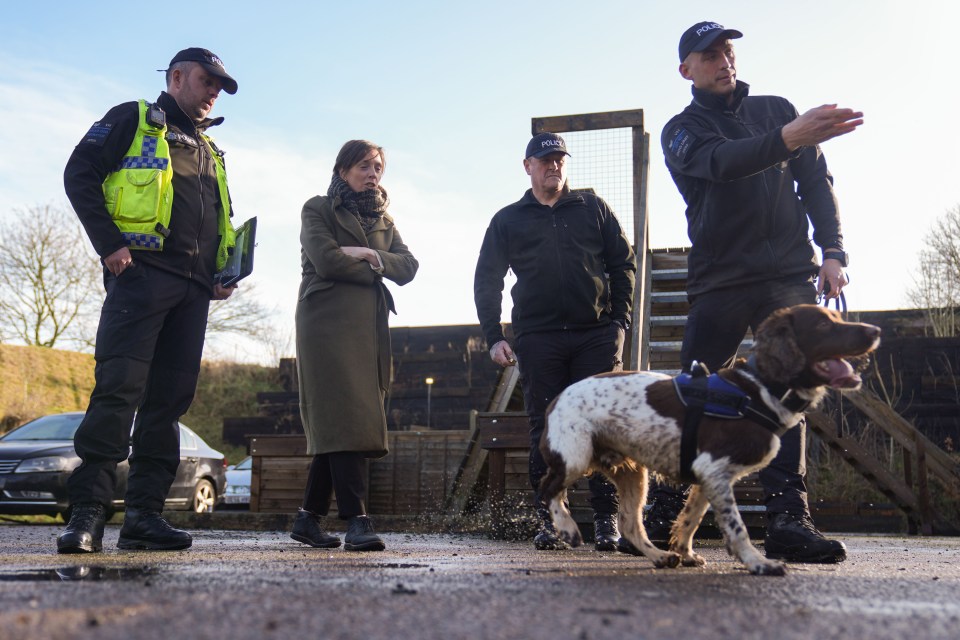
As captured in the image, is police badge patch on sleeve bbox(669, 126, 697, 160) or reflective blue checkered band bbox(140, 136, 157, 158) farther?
reflective blue checkered band bbox(140, 136, 157, 158)

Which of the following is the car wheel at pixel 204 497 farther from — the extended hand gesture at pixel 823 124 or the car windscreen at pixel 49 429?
the extended hand gesture at pixel 823 124

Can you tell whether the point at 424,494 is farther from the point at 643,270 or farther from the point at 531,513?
the point at 531,513

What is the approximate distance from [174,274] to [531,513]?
344 centimetres

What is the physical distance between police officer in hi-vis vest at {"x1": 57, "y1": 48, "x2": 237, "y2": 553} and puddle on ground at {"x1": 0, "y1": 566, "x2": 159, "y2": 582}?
3.20ft

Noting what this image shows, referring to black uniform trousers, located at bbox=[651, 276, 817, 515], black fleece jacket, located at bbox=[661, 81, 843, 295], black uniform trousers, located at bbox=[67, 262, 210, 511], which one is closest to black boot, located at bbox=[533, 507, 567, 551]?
black uniform trousers, located at bbox=[651, 276, 817, 515]

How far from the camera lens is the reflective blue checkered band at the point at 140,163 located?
485 centimetres

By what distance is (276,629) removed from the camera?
2.09m

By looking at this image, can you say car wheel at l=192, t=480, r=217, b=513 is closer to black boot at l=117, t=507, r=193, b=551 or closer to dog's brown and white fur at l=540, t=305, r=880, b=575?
black boot at l=117, t=507, r=193, b=551

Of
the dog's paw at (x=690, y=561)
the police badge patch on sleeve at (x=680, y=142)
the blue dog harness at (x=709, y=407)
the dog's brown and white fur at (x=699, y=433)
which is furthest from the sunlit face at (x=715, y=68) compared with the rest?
the dog's paw at (x=690, y=561)

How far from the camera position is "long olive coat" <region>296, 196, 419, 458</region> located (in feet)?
16.5

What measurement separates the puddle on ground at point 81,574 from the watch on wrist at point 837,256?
127 inches

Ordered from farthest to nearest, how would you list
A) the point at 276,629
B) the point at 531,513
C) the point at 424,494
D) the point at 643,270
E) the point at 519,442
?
the point at 424,494 < the point at 643,270 < the point at 519,442 < the point at 531,513 < the point at 276,629

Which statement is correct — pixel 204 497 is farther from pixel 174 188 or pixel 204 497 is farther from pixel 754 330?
pixel 754 330

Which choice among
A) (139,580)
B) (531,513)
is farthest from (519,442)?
(139,580)
